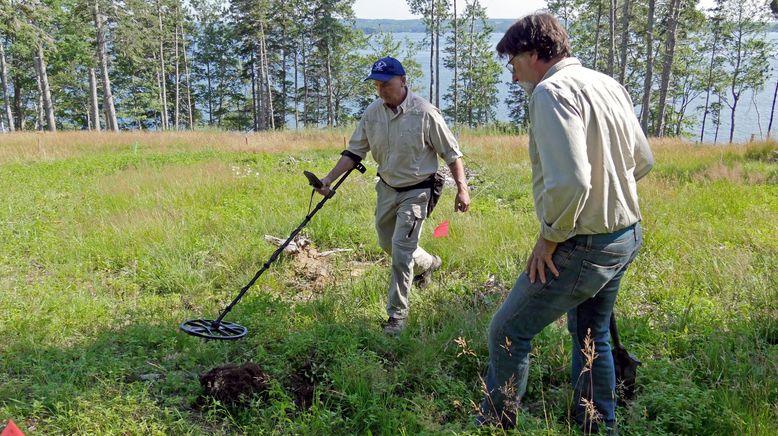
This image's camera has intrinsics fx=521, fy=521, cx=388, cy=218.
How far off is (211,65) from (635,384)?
61.2 meters

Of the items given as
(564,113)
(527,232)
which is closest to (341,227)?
(527,232)

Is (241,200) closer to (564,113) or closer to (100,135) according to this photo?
(564,113)

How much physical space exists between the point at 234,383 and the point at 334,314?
48.6 inches

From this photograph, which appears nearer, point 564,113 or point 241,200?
point 564,113

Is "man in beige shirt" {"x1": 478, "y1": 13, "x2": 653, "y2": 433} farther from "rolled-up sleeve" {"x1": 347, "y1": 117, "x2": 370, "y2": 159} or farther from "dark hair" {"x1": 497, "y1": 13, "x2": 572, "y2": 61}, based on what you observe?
"rolled-up sleeve" {"x1": 347, "y1": 117, "x2": 370, "y2": 159}

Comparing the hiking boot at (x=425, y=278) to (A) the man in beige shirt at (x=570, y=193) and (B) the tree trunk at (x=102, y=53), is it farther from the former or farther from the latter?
(B) the tree trunk at (x=102, y=53)

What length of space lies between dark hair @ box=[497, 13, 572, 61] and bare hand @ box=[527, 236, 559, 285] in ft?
2.61

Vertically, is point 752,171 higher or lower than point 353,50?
lower

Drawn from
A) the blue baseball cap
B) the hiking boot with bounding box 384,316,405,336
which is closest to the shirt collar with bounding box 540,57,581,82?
the blue baseball cap

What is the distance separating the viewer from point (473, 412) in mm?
2990

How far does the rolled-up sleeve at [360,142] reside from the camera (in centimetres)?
439

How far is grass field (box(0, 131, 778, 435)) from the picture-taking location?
2947mm

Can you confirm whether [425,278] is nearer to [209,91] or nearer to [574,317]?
[574,317]

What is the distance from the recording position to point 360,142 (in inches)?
174
